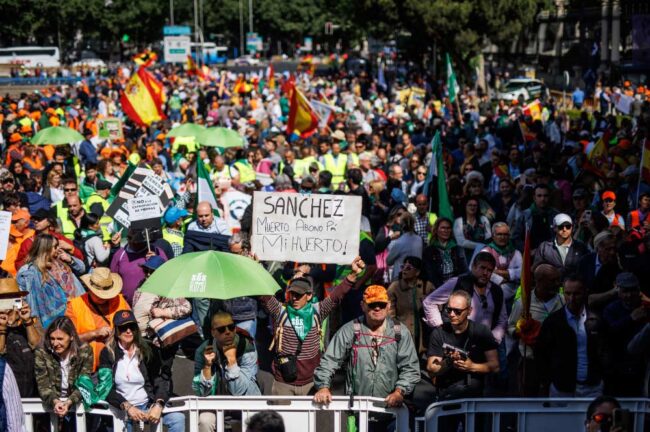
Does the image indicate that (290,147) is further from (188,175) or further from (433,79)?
(433,79)

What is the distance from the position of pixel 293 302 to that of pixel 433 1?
39.4 metres

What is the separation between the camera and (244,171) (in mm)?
14430

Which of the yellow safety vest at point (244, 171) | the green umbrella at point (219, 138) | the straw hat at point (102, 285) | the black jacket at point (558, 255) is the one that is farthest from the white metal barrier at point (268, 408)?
the green umbrella at point (219, 138)

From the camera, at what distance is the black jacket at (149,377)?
6534 millimetres

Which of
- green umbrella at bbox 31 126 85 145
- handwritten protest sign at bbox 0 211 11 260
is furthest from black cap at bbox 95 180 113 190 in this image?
green umbrella at bbox 31 126 85 145

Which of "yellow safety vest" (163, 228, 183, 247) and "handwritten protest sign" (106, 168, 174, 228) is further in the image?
"handwritten protest sign" (106, 168, 174, 228)

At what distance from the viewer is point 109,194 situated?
12.6 meters

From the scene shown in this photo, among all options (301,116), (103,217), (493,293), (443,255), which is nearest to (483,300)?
(493,293)

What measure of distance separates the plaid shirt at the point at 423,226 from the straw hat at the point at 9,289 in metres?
4.63

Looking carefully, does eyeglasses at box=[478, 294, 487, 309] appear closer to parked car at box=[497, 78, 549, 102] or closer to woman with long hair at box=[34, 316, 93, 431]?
woman with long hair at box=[34, 316, 93, 431]

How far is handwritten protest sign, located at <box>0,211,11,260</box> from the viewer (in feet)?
29.9

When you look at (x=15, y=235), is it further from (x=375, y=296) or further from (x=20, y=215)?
(x=375, y=296)

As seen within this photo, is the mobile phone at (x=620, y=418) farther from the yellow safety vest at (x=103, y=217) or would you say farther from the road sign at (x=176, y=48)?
the road sign at (x=176, y=48)

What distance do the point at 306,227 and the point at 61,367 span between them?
2666mm
